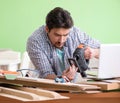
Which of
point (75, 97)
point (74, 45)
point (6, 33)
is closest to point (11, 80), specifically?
point (75, 97)

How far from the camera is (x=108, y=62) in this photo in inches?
71.0

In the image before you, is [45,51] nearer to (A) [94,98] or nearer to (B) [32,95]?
(A) [94,98]

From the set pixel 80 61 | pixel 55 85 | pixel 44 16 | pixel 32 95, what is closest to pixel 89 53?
pixel 80 61

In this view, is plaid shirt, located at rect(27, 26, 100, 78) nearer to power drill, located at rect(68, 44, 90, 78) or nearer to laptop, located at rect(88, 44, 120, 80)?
power drill, located at rect(68, 44, 90, 78)

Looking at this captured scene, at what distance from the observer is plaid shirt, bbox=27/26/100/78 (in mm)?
2252

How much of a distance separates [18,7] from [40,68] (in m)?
1.33

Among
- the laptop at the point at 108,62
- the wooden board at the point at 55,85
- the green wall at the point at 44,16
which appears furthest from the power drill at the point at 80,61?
the green wall at the point at 44,16

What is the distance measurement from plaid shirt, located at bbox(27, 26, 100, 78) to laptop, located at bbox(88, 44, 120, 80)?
530 millimetres

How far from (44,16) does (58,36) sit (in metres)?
1.36

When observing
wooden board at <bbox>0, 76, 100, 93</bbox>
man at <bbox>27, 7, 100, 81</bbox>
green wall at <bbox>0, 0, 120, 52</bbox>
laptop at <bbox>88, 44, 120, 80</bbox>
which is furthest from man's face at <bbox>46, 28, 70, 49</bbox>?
green wall at <bbox>0, 0, 120, 52</bbox>

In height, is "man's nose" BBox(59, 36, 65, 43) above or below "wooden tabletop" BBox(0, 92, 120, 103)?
above

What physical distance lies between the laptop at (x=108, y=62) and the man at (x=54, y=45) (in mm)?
317

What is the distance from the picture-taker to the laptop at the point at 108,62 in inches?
70.5

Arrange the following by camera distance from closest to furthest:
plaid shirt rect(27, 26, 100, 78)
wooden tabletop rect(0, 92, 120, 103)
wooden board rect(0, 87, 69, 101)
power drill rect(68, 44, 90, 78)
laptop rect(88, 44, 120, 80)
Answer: wooden board rect(0, 87, 69, 101) → wooden tabletop rect(0, 92, 120, 103) → laptop rect(88, 44, 120, 80) → power drill rect(68, 44, 90, 78) → plaid shirt rect(27, 26, 100, 78)
